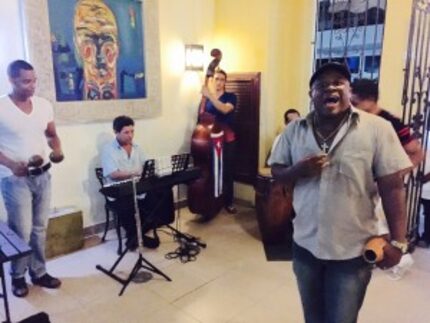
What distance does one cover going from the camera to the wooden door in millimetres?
3816

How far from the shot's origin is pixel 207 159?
3391 millimetres

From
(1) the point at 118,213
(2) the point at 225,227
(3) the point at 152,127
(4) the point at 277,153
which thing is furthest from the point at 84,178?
(4) the point at 277,153

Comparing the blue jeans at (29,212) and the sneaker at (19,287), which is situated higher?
the blue jeans at (29,212)

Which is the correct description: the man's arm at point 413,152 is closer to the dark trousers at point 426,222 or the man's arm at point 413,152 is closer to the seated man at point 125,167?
the dark trousers at point 426,222

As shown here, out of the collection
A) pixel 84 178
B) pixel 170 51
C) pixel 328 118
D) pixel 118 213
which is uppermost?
pixel 170 51

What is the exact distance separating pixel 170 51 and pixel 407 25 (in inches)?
85.5

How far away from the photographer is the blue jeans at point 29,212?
226 cm

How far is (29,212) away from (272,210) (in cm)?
184

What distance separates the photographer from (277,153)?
1.37 m

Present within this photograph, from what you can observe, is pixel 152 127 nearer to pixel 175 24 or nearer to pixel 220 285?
pixel 175 24

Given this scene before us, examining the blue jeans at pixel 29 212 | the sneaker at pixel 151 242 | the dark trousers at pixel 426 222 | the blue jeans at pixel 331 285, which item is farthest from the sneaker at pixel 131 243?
the dark trousers at pixel 426 222

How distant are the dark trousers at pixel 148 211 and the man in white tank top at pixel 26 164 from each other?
0.62 metres

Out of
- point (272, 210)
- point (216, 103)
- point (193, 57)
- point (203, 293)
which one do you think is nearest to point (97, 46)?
point (193, 57)

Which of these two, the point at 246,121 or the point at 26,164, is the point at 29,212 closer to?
the point at 26,164
